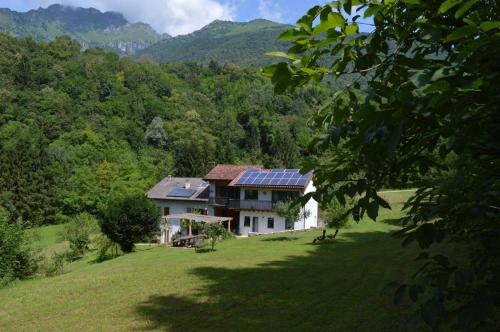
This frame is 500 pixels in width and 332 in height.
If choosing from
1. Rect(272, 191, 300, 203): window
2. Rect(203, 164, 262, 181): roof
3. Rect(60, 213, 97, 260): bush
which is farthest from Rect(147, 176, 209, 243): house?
Rect(60, 213, 97, 260): bush

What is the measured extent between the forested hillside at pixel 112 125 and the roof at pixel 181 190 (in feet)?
46.9

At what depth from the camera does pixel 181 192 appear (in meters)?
41.5

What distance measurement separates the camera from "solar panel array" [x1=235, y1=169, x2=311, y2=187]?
114 ft

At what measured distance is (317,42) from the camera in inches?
78.4

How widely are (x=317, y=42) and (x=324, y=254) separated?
18.8 meters

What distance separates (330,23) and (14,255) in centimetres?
2317

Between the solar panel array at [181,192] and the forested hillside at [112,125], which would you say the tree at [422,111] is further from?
the forested hillside at [112,125]

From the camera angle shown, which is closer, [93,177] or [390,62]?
[390,62]

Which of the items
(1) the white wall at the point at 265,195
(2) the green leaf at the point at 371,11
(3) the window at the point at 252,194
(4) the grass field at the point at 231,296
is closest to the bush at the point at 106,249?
(4) the grass field at the point at 231,296

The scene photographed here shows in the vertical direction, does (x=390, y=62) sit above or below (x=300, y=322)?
above

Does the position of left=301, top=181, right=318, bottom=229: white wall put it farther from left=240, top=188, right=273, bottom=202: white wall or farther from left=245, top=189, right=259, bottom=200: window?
left=245, top=189, right=259, bottom=200: window

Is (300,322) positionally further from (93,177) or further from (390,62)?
(93,177)

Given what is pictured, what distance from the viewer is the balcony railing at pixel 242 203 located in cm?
3628

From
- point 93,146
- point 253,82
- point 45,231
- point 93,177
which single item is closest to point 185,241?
point 45,231
